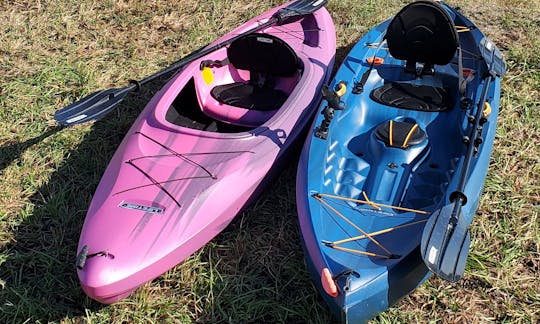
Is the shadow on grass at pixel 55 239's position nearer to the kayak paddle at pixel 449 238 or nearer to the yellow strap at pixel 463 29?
the kayak paddle at pixel 449 238

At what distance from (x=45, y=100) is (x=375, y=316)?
308 cm

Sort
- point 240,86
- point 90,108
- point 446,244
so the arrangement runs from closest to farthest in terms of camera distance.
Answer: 1. point 446,244
2. point 90,108
3. point 240,86

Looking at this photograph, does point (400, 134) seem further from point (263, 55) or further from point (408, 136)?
point (263, 55)

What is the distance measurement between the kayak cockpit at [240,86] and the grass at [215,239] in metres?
0.50

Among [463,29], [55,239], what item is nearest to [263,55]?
[463,29]

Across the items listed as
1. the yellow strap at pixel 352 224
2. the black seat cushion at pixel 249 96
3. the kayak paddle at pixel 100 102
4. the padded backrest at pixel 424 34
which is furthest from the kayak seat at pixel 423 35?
the yellow strap at pixel 352 224

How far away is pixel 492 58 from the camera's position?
3.62 m

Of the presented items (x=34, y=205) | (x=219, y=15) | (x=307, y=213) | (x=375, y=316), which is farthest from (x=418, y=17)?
(x=34, y=205)

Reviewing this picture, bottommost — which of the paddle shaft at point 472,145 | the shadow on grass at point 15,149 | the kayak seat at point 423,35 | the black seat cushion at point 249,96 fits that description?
the shadow on grass at point 15,149

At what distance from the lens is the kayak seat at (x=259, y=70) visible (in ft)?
12.7

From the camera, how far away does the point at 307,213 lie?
110 inches

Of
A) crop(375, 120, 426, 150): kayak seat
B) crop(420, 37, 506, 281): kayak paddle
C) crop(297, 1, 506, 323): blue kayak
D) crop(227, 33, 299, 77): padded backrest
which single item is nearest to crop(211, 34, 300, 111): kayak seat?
crop(227, 33, 299, 77): padded backrest

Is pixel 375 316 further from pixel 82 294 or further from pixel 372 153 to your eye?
pixel 82 294

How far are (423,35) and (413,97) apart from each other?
0.40m
